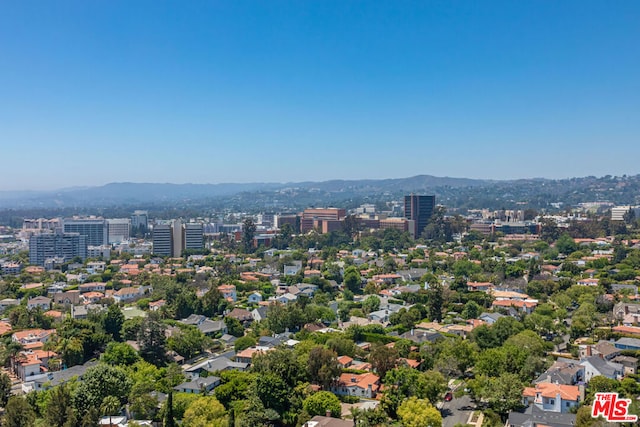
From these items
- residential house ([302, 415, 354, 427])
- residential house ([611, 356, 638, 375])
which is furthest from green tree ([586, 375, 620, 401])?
residential house ([302, 415, 354, 427])

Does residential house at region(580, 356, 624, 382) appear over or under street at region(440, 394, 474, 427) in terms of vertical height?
over

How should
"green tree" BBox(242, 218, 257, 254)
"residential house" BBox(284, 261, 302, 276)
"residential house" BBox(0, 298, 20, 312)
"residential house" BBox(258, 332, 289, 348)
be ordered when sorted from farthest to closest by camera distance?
"green tree" BBox(242, 218, 257, 254) → "residential house" BBox(284, 261, 302, 276) → "residential house" BBox(0, 298, 20, 312) → "residential house" BBox(258, 332, 289, 348)

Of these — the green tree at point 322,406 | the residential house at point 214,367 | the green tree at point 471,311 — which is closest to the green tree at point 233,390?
the green tree at point 322,406

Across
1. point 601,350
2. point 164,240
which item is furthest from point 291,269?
point 601,350

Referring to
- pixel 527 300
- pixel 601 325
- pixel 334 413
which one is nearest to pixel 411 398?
pixel 334 413

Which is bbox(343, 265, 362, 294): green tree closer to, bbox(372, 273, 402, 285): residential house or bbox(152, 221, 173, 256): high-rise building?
bbox(372, 273, 402, 285): residential house

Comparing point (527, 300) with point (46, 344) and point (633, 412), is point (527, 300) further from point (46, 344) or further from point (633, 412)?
point (46, 344)
